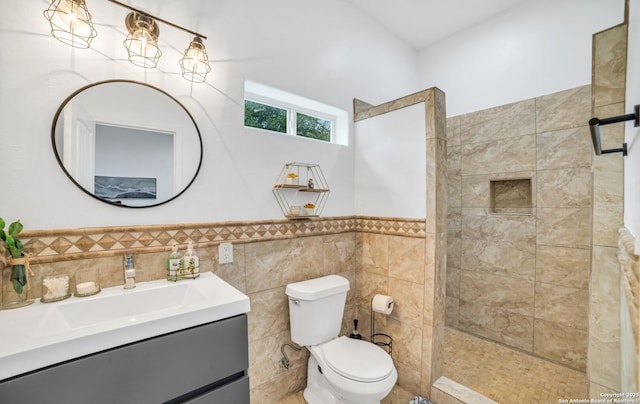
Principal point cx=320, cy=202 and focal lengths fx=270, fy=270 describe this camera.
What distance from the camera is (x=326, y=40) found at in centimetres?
A: 213

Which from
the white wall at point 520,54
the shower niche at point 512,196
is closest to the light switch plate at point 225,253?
the shower niche at point 512,196

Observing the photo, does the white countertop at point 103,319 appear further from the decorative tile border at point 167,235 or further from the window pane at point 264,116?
the window pane at point 264,116

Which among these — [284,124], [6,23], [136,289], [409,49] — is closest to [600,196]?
[284,124]

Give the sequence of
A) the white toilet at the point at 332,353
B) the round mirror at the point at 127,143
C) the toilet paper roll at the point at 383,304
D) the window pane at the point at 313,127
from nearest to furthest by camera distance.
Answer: the round mirror at the point at 127,143 → the white toilet at the point at 332,353 → the toilet paper roll at the point at 383,304 → the window pane at the point at 313,127

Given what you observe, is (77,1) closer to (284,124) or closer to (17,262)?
(17,262)

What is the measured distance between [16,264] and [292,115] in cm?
171

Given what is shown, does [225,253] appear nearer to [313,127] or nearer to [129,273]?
[129,273]

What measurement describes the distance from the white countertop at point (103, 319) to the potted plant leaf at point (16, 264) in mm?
54

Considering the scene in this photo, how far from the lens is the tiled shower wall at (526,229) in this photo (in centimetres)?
205

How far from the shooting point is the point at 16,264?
1030 mm

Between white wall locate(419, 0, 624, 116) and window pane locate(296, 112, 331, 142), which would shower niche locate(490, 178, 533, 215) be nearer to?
white wall locate(419, 0, 624, 116)

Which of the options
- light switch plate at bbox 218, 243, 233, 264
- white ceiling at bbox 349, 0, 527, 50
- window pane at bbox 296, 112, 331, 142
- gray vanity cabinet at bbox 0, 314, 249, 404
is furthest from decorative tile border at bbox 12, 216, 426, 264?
white ceiling at bbox 349, 0, 527, 50

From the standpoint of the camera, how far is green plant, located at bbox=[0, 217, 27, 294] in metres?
1.02

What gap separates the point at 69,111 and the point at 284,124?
124 cm
